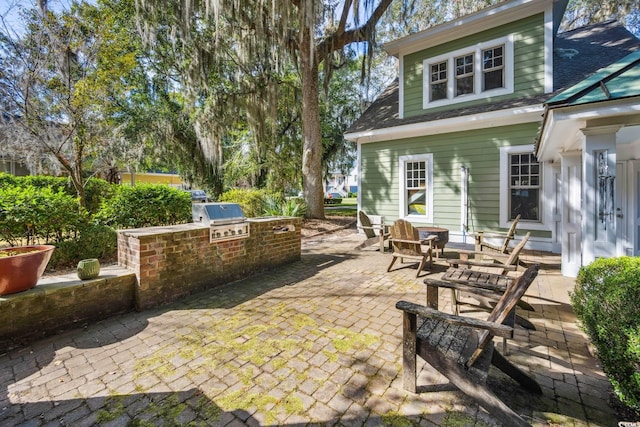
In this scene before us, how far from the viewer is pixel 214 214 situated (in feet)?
13.9

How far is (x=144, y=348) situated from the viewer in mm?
2637

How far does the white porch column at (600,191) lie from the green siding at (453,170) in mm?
3374

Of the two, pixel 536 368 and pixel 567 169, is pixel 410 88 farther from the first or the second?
pixel 536 368

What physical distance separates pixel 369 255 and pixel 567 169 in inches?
151

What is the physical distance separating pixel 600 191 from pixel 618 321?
94.4 inches

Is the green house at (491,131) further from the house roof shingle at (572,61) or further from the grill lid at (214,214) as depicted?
the grill lid at (214,214)

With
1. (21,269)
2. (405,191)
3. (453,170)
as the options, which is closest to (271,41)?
(405,191)

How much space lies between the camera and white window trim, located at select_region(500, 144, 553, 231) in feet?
20.8

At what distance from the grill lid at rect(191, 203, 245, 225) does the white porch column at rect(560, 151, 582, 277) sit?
5308mm

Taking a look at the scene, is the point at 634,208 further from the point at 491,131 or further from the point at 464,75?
the point at 464,75

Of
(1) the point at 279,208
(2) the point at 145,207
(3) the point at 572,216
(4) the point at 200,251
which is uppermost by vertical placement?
(2) the point at 145,207

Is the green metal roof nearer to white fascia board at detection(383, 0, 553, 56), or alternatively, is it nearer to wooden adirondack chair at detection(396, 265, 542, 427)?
wooden adirondack chair at detection(396, 265, 542, 427)

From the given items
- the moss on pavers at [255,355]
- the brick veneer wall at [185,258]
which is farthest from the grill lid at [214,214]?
the moss on pavers at [255,355]

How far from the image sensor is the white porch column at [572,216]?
4.51 m
